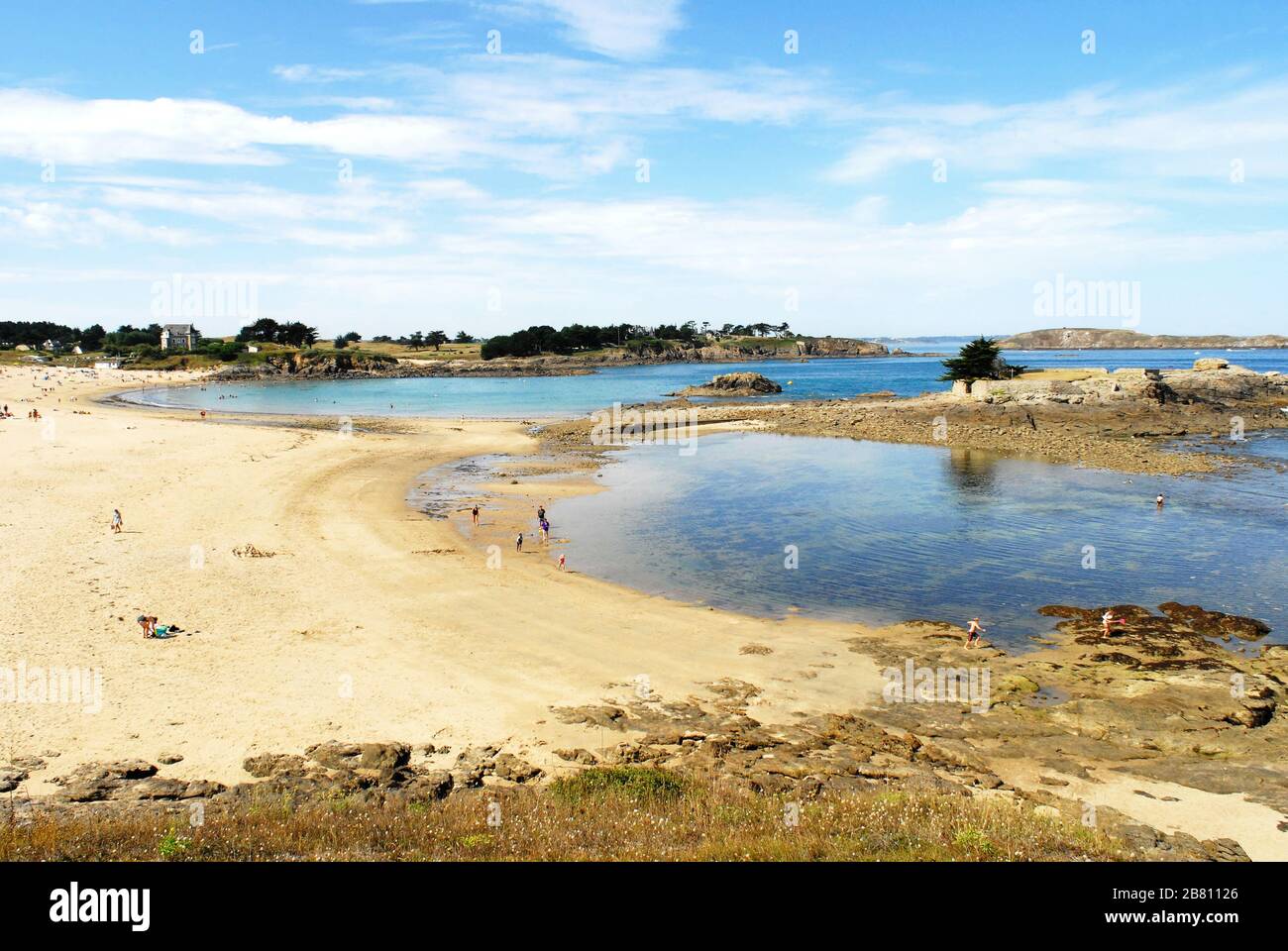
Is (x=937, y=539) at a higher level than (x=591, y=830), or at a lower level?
higher

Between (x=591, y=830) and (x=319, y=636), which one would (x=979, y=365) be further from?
(x=591, y=830)

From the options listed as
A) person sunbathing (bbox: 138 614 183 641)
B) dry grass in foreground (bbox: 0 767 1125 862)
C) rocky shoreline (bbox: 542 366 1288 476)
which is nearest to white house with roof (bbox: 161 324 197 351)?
rocky shoreline (bbox: 542 366 1288 476)

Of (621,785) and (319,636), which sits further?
(319,636)

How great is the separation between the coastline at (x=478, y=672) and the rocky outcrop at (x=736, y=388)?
8084cm

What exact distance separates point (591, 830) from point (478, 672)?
27.9 ft

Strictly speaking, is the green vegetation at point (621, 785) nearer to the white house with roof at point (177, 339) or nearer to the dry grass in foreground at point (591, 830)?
the dry grass in foreground at point (591, 830)

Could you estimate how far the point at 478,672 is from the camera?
61.2 feet

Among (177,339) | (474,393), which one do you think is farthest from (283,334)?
(474,393)

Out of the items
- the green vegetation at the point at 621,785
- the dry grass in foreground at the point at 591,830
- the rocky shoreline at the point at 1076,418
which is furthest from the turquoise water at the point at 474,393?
the dry grass in foreground at the point at 591,830

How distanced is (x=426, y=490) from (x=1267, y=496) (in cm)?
4173

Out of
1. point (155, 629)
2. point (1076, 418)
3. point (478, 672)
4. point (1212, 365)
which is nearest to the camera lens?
point (478, 672)

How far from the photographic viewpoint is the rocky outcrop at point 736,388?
110 metres
